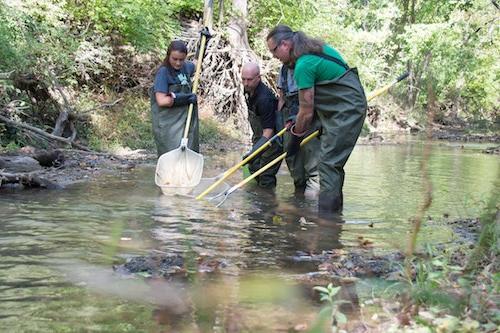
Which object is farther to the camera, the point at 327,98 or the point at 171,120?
the point at 171,120

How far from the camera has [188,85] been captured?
7.27 meters

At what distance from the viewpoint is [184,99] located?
23.1 ft

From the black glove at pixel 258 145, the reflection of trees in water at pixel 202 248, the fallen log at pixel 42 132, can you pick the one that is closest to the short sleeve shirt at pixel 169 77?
the black glove at pixel 258 145

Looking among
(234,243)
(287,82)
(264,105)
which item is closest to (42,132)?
(264,105)

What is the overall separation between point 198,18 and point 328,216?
42.0 feet

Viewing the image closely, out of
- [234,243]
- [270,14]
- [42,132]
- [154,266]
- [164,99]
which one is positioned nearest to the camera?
[154,266]

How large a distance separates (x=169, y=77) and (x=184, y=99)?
30 cm

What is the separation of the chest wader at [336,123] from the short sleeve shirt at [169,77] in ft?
6.31

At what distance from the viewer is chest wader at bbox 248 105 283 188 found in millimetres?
7406

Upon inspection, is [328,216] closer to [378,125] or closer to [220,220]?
[220,220]

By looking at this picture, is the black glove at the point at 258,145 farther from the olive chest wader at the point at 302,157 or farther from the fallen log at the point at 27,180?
the fallen log at the point at 27,180

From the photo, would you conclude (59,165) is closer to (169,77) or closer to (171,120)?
(171,120)

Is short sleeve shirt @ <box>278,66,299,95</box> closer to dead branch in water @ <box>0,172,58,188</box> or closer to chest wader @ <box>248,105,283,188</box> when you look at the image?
chest wader @ <box>248,105,283,188</box>

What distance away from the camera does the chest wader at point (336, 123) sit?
226 inches
